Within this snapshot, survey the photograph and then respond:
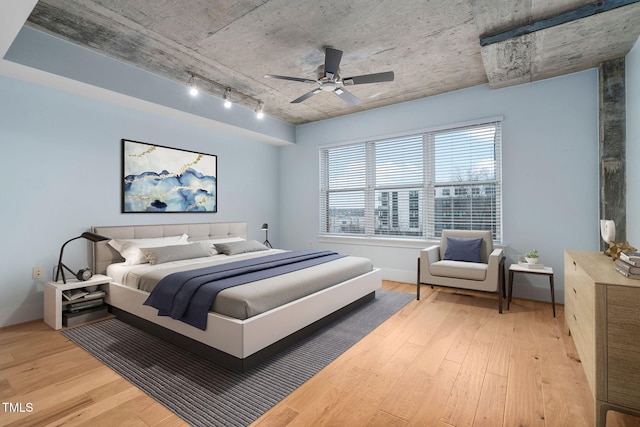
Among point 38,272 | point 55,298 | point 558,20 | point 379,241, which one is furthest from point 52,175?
point 558,20

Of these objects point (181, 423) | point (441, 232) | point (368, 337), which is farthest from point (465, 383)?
point (441, 232)

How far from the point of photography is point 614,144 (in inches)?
128

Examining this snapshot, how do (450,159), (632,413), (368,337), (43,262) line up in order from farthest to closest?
(450,159) < (43,262) < (368,337) < (632,413)

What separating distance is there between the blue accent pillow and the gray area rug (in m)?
1.48

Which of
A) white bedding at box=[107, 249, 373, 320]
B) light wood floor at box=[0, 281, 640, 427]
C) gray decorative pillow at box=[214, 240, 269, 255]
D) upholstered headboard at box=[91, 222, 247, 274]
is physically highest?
upholstered headboard at box=[91, 222, 247, 274]

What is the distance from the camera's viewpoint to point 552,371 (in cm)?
219

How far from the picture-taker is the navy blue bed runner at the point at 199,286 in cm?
235

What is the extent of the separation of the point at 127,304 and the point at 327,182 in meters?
3.78

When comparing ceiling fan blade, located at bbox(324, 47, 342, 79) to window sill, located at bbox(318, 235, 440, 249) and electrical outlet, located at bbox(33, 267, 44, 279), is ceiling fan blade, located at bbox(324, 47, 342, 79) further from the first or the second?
electrical outlet, located at bbox(33, 267, 44, 279)

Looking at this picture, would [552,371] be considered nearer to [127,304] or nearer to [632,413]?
[632,413]

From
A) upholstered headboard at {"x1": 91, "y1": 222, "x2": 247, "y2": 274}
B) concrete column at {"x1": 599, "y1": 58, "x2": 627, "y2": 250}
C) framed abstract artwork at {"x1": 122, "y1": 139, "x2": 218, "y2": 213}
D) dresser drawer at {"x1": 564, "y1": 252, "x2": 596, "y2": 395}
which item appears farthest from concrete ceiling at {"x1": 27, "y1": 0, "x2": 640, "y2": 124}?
dresser drawer at {"x1": 564, "y1": 252, "x2": 596, "y2": 395}

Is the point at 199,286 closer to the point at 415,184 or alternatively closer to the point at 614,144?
the point at 415,184

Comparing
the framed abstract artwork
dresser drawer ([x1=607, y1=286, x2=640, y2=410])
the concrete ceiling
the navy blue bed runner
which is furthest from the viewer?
the framed abstract artwork

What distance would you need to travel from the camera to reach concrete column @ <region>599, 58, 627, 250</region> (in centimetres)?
319
